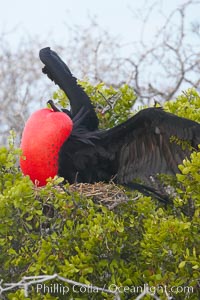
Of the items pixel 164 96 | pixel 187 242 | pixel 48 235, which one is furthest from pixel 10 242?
pixel 164 96

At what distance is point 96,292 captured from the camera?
343 centimetres

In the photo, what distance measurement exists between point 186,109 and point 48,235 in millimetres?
1083

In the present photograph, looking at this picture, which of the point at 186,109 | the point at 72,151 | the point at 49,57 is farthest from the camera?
the point at 49,57

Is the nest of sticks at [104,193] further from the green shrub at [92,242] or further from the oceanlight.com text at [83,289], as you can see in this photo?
the oceanlight.com text at [83,289]

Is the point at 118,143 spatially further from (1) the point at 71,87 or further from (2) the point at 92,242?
(2) the point at 92,242

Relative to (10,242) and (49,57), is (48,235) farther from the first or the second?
(49,57)

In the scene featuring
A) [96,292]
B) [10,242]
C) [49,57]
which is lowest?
[96,292]

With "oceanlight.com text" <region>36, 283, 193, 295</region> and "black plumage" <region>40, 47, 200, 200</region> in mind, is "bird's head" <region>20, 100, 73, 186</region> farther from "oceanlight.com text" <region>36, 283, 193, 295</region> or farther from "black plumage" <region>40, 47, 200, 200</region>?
"oceanlight.com text" <region>36, 283, 193, 295</region>

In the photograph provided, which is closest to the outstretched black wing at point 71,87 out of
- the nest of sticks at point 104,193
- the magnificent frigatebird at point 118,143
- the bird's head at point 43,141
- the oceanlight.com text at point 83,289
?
the magnificent frigatebird at point 118,143

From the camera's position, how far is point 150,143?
411 cm

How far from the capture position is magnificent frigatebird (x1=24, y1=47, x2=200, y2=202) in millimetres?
3898

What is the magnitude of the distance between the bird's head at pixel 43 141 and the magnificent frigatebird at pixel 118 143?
79 mm

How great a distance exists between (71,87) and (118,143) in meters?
0.62

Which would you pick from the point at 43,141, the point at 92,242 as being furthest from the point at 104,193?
the point at 92,242
